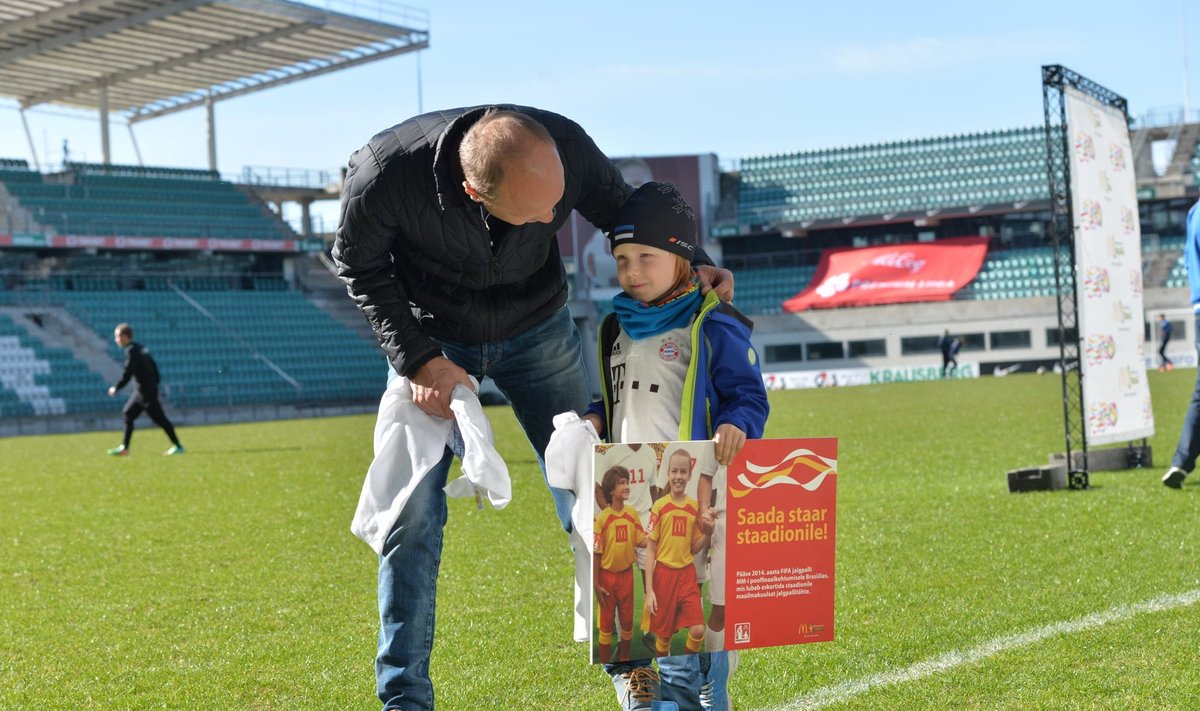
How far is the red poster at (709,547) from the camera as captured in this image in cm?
284

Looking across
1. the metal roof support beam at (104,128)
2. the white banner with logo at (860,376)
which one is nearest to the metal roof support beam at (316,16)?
the metal roof support beam at (104,128)

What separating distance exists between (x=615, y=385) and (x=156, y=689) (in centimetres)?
212

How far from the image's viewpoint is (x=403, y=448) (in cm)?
337

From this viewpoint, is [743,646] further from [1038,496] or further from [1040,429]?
[1040,429]

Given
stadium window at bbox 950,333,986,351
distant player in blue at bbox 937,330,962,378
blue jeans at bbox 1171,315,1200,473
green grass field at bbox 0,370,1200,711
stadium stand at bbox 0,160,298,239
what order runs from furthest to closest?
stadium window at bbox 950,333,986,351
distant player in blue at bbox 937,330,962,378
stadium stand at bbox 0,160,298,239
blue jeans at bbox 1171,315,1200,473
green grass field at bbox 0,370,1200,711

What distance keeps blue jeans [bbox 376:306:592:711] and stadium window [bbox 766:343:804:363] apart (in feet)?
130

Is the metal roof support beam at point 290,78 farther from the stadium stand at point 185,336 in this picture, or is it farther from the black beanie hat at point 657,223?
the black beanie hat at point 657,223

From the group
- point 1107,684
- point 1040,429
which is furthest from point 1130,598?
point 1040,429

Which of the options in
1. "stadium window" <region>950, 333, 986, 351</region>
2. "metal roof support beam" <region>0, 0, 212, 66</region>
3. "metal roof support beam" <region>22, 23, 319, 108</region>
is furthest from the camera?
"stadium window" <region>950, 333, 986, 351</region>

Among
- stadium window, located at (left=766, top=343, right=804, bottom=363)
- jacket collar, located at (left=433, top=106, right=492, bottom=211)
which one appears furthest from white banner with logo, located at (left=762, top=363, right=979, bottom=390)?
jacket collar, located at (left=433, top=106, right=492, bottom=211)

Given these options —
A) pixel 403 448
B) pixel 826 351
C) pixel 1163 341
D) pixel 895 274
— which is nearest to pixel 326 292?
pixel 826 351

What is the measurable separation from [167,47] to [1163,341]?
2958cm

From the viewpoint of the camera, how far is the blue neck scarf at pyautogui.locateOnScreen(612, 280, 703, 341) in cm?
323

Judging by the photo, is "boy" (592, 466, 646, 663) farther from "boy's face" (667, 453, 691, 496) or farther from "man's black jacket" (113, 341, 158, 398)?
"man's black jacket" (113, 341, 158, 398)
